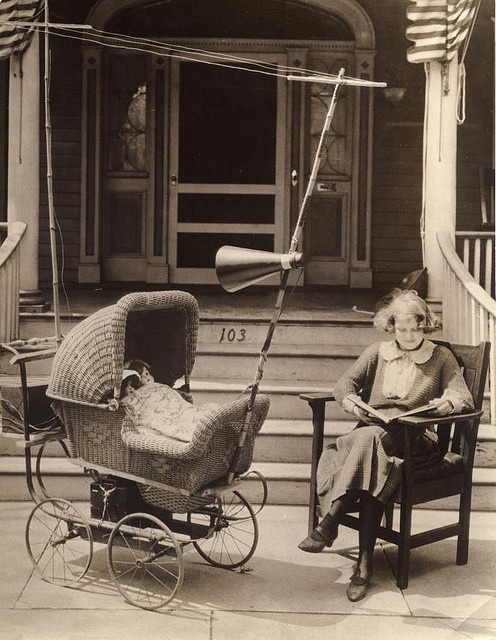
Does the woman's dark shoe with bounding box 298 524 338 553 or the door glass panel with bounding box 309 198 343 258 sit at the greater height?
the door glass panel with bounding box 309 198 343 258

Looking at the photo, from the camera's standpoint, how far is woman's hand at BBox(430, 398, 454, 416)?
14.3 feet

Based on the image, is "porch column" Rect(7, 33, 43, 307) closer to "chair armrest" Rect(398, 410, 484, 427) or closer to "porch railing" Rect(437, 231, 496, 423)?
"porch railing" Rect(437, 231, 496, 423)

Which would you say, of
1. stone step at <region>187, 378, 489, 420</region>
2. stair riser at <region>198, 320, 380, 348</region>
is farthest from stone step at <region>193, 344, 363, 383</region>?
stair riser at <region>198, 320, 380, 348</region>

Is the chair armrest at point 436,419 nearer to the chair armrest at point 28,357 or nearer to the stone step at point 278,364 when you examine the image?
the chair armrest at point 28,357

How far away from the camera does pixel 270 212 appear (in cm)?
890

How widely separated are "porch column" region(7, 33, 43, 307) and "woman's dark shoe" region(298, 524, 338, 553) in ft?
10.4

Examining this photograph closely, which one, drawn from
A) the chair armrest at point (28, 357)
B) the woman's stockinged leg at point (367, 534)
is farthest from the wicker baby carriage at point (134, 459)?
the woman's stockinged leg at point (367, 534)

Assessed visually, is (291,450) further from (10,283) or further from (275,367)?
(10,283)

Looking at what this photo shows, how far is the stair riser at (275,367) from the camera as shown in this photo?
6199mm

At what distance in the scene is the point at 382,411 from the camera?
461 cm

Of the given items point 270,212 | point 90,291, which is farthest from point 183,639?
point 270,212

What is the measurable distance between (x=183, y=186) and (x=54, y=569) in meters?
5.05

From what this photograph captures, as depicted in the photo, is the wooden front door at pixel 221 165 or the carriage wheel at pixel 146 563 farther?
the wooden front door at pixel 221 165

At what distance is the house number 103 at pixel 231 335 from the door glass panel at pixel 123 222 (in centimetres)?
260
